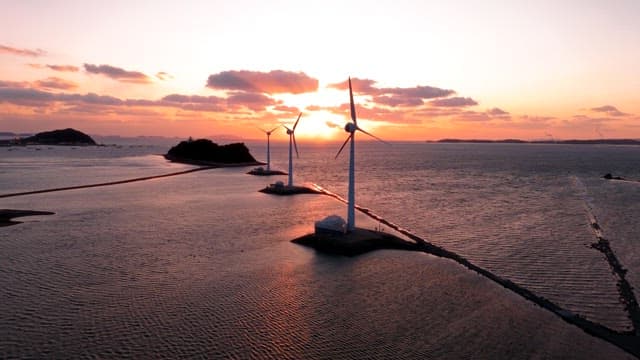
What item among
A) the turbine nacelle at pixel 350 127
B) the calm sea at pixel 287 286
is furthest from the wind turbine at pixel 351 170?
the calm sea at pixel 287 286

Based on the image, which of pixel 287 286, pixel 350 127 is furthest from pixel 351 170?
pixel 287 286

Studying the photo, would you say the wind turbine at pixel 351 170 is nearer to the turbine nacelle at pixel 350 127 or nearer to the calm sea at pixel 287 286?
the turbine nacelle at pixel 350 127

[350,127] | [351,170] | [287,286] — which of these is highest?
[350,127]

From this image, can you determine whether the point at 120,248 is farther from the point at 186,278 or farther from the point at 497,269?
the point at 497,269

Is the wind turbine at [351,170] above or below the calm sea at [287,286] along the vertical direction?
above

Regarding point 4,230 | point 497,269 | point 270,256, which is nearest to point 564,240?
point 497,269

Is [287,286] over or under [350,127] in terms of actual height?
under

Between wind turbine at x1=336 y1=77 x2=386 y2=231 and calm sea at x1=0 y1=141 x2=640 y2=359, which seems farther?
wind turbine at x1=336 y1=77 x2=386 y2=231

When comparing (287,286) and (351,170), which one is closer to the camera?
(287,286)

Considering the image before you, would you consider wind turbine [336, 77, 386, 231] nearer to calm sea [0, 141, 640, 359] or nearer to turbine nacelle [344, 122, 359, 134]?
turbine nacelle [344, 122, 359, 134]

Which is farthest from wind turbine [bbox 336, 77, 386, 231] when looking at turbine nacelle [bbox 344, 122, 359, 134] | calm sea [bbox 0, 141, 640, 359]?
calm sea [bbox 0, 141, 640, 359]

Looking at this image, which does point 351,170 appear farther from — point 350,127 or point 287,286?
point 287,286
